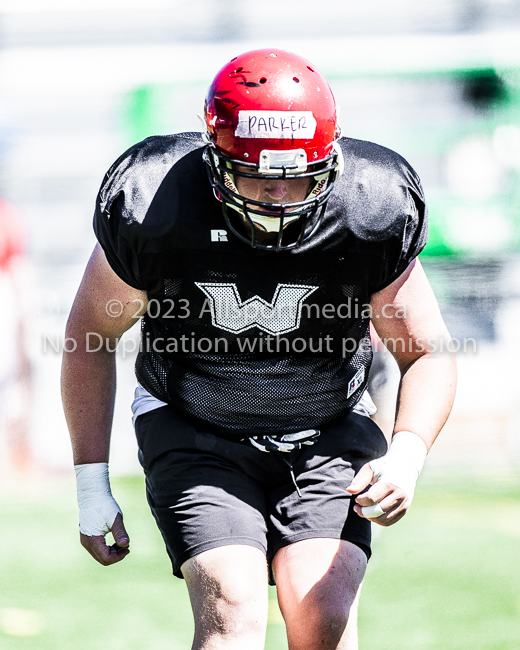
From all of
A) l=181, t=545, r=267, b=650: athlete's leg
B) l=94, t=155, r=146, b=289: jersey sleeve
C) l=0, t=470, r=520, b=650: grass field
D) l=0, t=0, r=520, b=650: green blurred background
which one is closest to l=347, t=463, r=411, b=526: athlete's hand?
l=181, t=545, r=267, b=650: athlete's leg

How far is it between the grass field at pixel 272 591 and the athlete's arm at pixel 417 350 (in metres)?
1.20

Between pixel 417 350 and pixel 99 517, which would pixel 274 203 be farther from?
pixel 99 517

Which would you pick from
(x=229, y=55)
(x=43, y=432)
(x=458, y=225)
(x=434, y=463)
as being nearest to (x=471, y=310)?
(x=458, y=225)

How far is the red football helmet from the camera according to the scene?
1920mm

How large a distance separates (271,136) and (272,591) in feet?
7.14

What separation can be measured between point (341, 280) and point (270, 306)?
19cm

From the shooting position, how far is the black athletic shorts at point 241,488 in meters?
1.97

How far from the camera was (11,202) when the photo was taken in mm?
5340

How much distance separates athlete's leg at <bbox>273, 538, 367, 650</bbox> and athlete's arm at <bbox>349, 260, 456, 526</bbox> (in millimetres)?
352

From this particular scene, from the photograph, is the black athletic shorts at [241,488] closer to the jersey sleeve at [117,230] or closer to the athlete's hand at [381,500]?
the athlete's hand at [381,500]

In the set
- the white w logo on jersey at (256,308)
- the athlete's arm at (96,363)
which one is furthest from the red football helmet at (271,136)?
the athlete's arm at (96,363)

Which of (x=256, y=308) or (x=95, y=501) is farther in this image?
(x=95, y=501)

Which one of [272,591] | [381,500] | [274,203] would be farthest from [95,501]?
[272,591]

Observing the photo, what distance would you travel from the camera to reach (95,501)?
2195 mm
